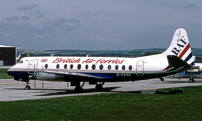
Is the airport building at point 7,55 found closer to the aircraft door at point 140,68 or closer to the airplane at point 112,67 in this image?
the airplane at point 112,67

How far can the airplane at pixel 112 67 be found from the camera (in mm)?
32031

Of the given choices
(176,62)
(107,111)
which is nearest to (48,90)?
(176,62)

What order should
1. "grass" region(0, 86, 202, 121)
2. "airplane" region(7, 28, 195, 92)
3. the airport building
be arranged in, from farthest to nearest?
the airport building, "airplane" region(7, 28, 195, 92), "grass" region(0, 86, 202, 121)

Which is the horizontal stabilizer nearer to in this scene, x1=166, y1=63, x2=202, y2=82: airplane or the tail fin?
the tail fin

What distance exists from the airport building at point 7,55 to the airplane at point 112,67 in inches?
4516

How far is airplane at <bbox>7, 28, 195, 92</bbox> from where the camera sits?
3203 centimetres

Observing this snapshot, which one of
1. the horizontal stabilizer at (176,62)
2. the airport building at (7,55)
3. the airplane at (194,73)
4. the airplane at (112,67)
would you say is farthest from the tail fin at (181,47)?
the airport building at (7,55)

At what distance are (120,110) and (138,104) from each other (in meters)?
3.14

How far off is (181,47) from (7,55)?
406 ft

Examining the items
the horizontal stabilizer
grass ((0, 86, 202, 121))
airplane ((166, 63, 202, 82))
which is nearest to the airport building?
airplane ((166, 63, 202, 82))

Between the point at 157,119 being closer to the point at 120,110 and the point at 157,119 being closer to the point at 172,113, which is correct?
the point at 172,113

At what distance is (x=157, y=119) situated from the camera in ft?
56.1

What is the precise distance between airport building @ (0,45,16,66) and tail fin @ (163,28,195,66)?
400 ft

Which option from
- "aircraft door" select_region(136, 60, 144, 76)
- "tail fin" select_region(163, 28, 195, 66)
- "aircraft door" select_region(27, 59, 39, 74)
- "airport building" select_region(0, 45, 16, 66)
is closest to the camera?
"aircraft door" select_region(136, 60, 144, 76)
